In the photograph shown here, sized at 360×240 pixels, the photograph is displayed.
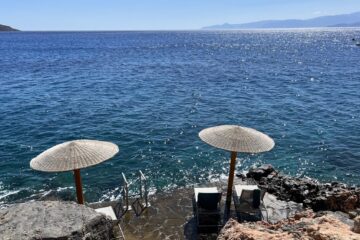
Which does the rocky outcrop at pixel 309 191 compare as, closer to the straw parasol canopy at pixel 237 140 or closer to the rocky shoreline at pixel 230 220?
the rocky shoreline at pixel 230 220

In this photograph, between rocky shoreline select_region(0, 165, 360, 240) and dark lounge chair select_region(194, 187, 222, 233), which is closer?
rocky shoreline select_region(0, 165, 360, 240)

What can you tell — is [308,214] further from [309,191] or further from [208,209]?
[309,191]

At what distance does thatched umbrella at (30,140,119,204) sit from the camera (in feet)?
33.5

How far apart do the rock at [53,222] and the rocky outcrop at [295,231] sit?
9.67 feet

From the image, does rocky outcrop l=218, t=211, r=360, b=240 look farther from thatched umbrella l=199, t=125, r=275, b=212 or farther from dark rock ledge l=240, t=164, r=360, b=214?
dark rock ledge l=240, t=164, r=360, b=214

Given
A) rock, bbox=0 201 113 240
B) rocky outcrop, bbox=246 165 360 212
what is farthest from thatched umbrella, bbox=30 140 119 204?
rocky outcrop, bbox=246 165 360 212

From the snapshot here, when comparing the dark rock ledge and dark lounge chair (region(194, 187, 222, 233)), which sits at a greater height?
dark lounge chair (region(194, 187, 222, 233))

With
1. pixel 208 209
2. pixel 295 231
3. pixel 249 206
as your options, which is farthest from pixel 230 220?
pixel 249 206

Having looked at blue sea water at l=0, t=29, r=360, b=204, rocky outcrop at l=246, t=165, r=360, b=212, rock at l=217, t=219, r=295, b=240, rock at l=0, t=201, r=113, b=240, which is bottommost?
blue sea water at l=0, t=29, r=360, b=204

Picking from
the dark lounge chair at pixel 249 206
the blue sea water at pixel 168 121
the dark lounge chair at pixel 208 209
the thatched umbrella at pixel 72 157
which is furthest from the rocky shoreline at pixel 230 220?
the blue sea water at pixel 168 121

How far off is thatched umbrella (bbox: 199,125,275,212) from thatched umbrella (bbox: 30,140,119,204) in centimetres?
342

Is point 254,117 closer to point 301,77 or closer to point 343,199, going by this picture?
point 343,199

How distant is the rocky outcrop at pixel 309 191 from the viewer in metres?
13.2

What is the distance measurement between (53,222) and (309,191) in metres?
10.9
